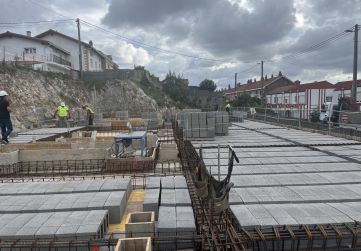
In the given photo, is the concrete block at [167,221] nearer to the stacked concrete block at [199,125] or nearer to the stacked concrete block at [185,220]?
the stacked concrete block at [185,220]

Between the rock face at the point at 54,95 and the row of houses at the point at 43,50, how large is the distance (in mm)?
3844

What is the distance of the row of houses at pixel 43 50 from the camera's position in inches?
1410

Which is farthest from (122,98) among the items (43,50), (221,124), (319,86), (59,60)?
(221,124)

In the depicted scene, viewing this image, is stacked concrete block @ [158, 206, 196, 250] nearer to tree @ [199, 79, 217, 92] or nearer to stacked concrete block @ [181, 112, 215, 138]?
stacked concrete block @ [181, 112, 215, 138]

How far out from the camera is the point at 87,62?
1868 inches

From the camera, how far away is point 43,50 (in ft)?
120

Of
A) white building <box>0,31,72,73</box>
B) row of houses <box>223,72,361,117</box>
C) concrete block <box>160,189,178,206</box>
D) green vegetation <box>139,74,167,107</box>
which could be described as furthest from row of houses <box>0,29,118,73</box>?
concrete block <box>160,189,178,206</box>

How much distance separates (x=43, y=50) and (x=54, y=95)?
9291 millimetres

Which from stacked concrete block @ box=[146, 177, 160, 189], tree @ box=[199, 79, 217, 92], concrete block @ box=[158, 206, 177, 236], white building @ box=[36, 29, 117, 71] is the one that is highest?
white building @ box=[36, 29, 117, 71]

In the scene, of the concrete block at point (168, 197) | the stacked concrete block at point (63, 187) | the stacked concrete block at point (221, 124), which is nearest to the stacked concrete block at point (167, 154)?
the stacked concrete block at point (221, 124)

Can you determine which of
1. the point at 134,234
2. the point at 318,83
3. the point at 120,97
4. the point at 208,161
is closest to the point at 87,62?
the point at 120,97

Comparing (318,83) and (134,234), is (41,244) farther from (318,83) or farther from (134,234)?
(318,83)

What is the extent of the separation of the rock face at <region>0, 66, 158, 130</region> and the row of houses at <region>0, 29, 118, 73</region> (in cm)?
384

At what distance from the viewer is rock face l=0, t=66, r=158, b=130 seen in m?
24.9
